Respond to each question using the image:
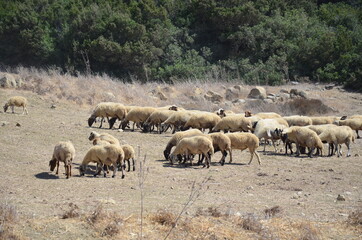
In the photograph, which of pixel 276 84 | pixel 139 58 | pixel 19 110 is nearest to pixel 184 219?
pixel 19 110

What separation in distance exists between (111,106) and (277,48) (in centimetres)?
2411

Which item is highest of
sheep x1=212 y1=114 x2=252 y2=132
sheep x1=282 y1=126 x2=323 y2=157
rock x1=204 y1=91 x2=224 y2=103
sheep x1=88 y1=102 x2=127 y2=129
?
rock x1=204 y1=91 x2=224 y2=103

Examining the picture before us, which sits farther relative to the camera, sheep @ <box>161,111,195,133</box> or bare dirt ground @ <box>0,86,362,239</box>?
sheep @ <box>161,111,195,133</box>

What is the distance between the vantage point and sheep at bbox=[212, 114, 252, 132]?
21.6 meters

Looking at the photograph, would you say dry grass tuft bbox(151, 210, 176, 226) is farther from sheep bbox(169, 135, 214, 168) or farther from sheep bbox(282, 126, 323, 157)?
sheep bbox(282, 126, 323, 157)

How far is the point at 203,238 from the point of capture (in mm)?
9719

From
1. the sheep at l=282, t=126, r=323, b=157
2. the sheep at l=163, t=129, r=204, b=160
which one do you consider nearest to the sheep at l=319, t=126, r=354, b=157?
the sheep at l=282, t=126, r=323, b=157

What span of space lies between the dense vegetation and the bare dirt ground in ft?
70.9

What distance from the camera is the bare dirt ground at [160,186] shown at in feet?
34.9

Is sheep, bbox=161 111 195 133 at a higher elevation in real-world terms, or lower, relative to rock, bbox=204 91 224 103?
lower

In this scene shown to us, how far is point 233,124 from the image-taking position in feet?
70.7

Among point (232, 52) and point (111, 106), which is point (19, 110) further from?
point (232, 52)

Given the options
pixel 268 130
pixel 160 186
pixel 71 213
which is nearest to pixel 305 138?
pixel 268 130

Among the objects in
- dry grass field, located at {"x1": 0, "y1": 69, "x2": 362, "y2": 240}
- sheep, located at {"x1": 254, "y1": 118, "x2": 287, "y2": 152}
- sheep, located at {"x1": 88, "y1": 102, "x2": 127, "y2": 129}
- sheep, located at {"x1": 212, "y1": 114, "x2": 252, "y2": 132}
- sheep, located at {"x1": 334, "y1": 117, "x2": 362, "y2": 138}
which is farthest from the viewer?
sheep, located at {"x1": 88, "y1": 102, "x2": 127, "y2": 129}
